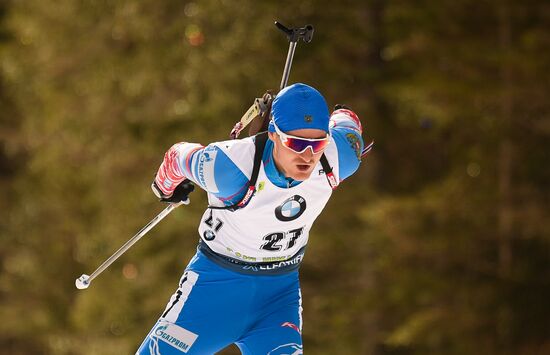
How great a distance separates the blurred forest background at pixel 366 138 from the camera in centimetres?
1176

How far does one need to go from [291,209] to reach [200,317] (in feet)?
2.40

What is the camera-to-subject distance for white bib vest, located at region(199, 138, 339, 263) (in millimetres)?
4953

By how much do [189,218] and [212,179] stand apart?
8.55 m

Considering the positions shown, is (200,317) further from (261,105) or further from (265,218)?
(261,105)

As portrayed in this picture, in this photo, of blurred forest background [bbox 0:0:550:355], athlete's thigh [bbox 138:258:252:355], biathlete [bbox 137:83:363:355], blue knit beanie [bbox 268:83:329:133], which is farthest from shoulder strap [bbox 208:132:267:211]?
blurred forest background [bbox 0:0:550:355]

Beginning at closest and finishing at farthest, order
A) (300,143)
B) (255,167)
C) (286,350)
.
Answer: (300,143)
(255,167)
(286,350)

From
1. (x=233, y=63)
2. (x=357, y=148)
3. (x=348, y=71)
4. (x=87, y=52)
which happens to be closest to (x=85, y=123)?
(x=87, y=52)

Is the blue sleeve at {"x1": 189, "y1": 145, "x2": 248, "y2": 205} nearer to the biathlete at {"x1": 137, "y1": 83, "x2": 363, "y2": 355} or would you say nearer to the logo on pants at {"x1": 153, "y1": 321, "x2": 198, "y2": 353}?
the biathlete at {"x1": 137, "y1": 83, "x2": 363, "y2": 355}

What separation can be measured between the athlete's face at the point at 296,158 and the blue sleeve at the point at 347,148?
31 centimetres

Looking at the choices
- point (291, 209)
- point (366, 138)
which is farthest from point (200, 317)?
point (366, 138)

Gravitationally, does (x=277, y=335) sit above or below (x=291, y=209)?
below

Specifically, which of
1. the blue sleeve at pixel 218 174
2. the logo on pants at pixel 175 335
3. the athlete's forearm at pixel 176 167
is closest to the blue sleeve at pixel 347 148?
the blue sleeve at pixel 218 174

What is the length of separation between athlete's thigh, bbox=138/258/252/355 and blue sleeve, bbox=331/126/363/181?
2.65 ft

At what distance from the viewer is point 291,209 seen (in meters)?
5.08
